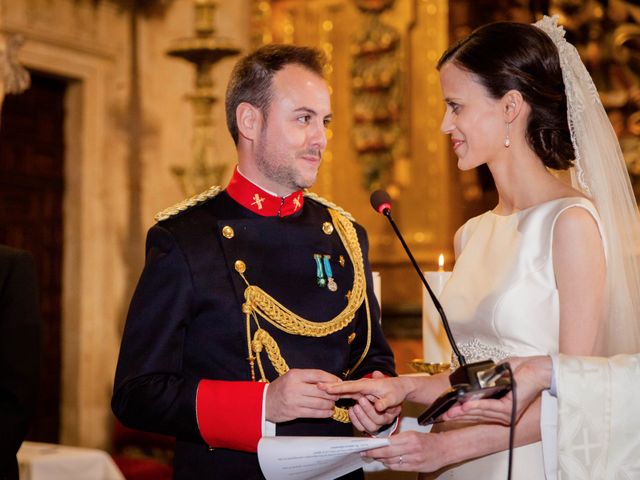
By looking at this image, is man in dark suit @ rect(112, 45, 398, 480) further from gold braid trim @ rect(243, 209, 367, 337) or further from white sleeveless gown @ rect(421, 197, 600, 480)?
white sleeveless gown @ rect(421, 197, 600, 480)

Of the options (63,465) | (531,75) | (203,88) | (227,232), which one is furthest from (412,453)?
(203,88)

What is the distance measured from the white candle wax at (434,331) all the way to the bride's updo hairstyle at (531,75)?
0.47 metres

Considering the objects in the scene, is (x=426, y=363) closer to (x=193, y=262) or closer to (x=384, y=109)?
(x=193, y=262)

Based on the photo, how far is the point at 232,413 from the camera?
2084 millimetres

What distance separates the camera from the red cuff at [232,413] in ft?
6.84

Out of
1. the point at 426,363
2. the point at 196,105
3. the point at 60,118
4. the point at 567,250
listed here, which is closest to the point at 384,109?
the point at 196,105

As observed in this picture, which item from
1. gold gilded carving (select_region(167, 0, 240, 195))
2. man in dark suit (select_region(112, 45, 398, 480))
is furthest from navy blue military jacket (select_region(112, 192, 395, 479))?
gold gilded carving (select_region(167, 0, 240, 195))

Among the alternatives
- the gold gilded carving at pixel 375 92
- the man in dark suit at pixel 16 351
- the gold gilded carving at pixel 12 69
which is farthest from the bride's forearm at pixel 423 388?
the gold gilded carving at pixel 375 92

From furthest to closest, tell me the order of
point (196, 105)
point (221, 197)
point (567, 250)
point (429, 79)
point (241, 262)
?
point (429, 79)
point (196, 105)
point (221, 197)
point (241, 262)
point (567, 250)

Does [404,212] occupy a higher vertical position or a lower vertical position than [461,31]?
lower

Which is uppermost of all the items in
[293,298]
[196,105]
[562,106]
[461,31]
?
[461,31]

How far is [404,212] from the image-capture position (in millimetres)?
6000

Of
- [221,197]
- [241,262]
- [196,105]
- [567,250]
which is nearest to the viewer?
[567,250]

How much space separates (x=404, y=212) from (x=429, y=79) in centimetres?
85
